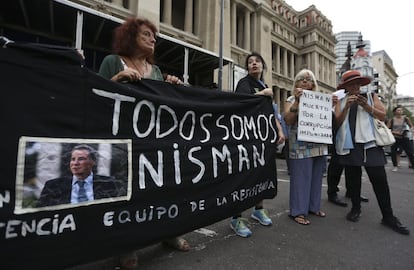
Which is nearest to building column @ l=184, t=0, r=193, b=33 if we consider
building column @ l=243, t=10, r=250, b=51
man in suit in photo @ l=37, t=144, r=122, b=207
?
building column @ l=243, t=10, r=250, b=51

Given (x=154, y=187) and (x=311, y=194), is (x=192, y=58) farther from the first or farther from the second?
(x=154, y=187)

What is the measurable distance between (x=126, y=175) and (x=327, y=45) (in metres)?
55.4

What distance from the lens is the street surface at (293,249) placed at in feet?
6.17

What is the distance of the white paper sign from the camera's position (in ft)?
9.37

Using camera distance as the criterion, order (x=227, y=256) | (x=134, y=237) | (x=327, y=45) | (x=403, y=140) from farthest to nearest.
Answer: (x=327, y=45) → (x=403, y=140) → (x=227, y=256) → (x=134, y=237)

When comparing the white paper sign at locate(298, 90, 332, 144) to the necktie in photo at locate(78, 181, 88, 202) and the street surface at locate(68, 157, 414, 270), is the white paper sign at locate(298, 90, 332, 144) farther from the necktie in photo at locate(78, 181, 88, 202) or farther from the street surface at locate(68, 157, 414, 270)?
the necktie in photo at locate(78, 181, 88, 202)

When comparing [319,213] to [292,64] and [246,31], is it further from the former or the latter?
[292,64]

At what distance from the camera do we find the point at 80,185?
1.42 meters

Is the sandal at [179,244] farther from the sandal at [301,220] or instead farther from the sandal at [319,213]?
the sandal at [319,213]

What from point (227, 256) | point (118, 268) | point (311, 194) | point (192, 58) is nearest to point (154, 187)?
point (118, 268)

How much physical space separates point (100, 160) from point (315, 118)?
2.52 m

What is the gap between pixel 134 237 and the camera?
1.58 m

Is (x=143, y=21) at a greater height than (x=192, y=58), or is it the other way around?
(x=192, y=58)

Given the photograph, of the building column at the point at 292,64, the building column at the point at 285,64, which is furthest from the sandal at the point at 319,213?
the building column at the point at 292,64
